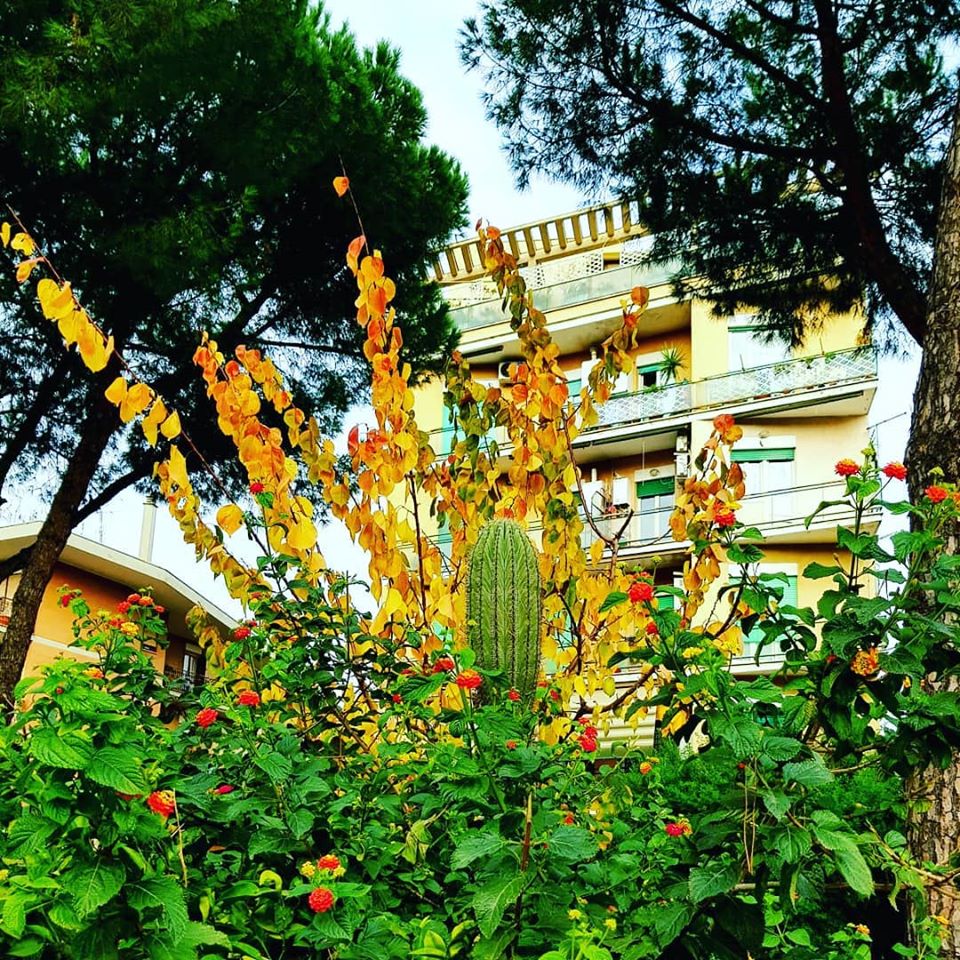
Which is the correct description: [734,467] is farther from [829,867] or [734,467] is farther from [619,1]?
[619,1]

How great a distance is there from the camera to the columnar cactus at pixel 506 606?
302 centimetres

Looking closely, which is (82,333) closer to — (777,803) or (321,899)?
(321,899)

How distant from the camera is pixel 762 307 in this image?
6164 mm

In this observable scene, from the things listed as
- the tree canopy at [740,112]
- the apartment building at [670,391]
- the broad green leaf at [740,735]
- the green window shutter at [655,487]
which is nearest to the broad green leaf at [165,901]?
the broad green leaf at [740,735]

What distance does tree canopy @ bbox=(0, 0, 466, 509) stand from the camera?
6.11 metres

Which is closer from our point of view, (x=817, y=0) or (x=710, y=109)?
(x=817, y=0)

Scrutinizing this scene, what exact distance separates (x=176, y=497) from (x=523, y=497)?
4.06 ft

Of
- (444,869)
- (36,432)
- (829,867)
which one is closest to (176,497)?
(444,869)

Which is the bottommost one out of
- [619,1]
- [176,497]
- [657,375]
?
[176,497]

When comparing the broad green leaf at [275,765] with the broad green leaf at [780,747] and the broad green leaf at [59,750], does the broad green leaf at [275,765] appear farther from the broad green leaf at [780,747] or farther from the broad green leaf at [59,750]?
the broad green leaf at [780,747]

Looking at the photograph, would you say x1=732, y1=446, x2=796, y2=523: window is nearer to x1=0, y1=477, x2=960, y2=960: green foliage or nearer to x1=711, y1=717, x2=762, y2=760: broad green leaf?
x1=0, y1=477, x2=960, y2=960: green foliage

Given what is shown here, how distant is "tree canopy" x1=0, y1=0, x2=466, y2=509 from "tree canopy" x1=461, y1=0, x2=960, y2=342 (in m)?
2.08

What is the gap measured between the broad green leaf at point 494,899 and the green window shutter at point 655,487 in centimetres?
1743

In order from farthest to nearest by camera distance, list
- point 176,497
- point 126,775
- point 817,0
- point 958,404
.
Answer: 1. point 817,0
2. point 176,497
3. point 958,404
4. point 126,775
